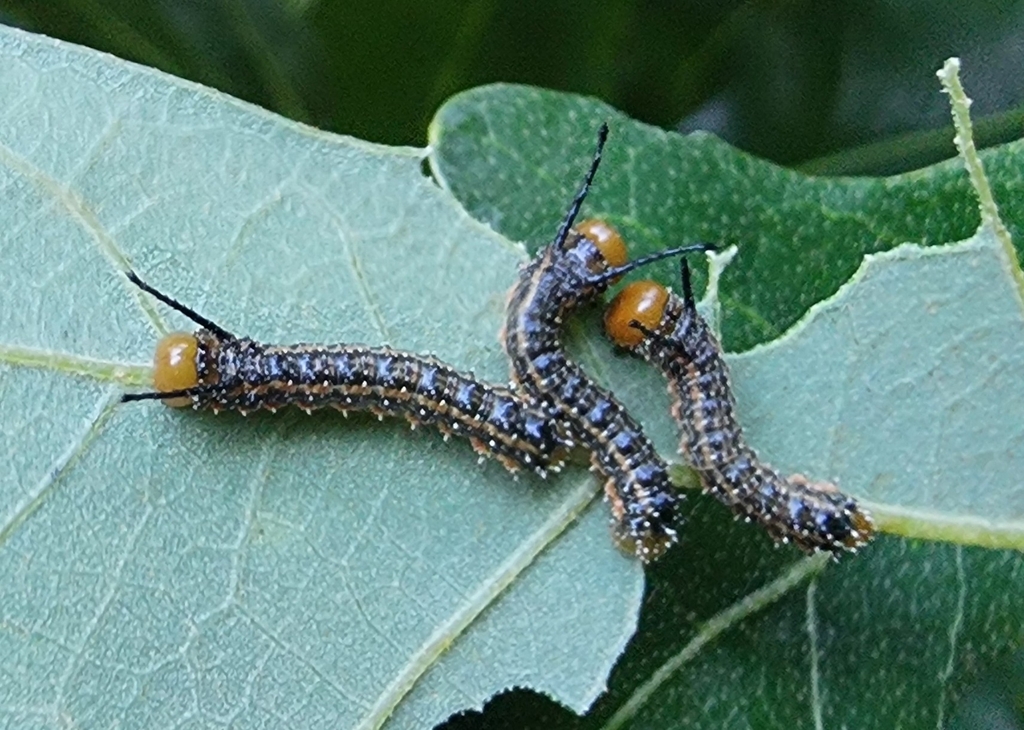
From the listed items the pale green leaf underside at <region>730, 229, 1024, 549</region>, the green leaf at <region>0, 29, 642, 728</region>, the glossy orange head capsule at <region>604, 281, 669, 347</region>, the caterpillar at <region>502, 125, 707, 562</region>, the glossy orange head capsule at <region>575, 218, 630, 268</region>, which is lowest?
the green leaf at <region>0, 29, 642, 728</region>

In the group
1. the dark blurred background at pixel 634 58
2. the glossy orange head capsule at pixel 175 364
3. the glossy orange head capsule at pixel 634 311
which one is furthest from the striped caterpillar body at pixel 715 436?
the dark blurred background at pixel 634 58

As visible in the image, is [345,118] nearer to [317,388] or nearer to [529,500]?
[317,388]

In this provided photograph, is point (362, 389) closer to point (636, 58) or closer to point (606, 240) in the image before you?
point (606, 240)

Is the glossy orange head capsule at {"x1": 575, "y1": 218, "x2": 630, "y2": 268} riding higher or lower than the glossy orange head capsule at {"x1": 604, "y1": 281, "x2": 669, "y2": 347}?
higher

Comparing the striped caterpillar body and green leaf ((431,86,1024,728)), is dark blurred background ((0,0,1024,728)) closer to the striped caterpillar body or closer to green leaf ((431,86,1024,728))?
green leaf ((431,86,1024,728))

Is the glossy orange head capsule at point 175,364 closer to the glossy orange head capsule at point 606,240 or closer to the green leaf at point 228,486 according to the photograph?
the green leaf at point 228,486

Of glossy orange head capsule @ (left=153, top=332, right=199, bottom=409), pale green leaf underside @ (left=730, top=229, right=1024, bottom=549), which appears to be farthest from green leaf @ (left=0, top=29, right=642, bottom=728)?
pale green leaf underside @ (left=730, top=229, right=1024, bottom=549)

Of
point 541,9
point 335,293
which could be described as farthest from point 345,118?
point 335,293
